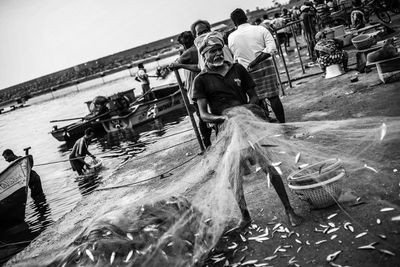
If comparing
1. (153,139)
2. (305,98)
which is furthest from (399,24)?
(153,139)

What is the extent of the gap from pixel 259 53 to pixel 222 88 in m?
2.42

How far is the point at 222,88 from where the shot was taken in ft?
12.0

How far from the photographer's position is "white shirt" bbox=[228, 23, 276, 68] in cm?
567

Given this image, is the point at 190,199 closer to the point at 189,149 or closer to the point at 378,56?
the point at 189,149

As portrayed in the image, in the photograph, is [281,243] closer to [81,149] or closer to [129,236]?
[129,236]

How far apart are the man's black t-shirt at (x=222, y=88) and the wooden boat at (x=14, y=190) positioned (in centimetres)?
913

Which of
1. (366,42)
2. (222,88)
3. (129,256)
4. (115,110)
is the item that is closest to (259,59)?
(222,88)

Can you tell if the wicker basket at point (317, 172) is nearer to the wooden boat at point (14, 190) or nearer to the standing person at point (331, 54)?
the standing person at point (331, 54)

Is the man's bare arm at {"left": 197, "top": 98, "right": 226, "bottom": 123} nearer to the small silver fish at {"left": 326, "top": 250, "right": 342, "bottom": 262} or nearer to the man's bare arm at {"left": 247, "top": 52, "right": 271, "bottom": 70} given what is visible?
the small silver fish at {"left": 326, "top": 250, "right": 342, "bottom": 262}

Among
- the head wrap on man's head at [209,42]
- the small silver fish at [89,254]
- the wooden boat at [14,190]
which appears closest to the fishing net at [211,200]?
the small silver fish at [89,254]

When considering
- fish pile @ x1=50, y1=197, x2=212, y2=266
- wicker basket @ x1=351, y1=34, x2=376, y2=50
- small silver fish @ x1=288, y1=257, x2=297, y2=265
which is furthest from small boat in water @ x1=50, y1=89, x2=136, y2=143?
small silver fish @ x1=288, y1=257, x2=297, y2=265

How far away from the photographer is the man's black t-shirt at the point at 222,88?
12.0 feet

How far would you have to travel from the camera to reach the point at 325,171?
331cm

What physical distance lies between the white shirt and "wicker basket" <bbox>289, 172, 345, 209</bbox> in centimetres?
305
